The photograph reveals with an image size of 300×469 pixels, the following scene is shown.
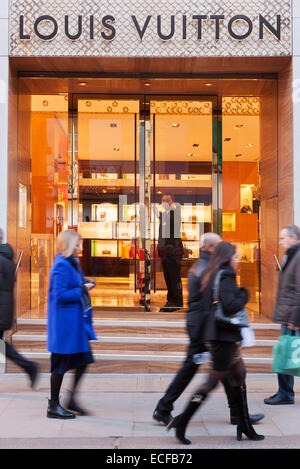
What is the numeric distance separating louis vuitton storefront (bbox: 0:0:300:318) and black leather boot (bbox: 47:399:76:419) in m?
2.89

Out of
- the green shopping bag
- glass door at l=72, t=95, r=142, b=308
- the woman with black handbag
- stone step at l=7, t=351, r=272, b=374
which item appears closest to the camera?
the woman with black handbag

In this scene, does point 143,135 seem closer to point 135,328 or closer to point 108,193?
point 108,193

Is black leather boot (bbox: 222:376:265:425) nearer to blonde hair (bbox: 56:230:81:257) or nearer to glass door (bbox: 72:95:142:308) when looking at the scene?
blonde hair (bbox: 56:230:81:257)

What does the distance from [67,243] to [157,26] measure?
3.85m

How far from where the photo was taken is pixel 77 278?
514 cm

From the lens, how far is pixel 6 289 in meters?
5.79

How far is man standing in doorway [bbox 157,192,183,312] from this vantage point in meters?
9.65

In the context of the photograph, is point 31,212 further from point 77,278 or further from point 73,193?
point 77,278

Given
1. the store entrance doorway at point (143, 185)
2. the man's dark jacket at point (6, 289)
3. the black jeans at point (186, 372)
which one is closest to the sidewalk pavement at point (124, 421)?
the black jeans at point (186, 372)

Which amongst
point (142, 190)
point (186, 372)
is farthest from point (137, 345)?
point (142, 190)

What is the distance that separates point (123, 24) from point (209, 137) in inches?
113

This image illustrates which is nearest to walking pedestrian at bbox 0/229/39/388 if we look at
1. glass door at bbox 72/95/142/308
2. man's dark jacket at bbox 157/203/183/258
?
glass door at bbox 72/95/142/308
